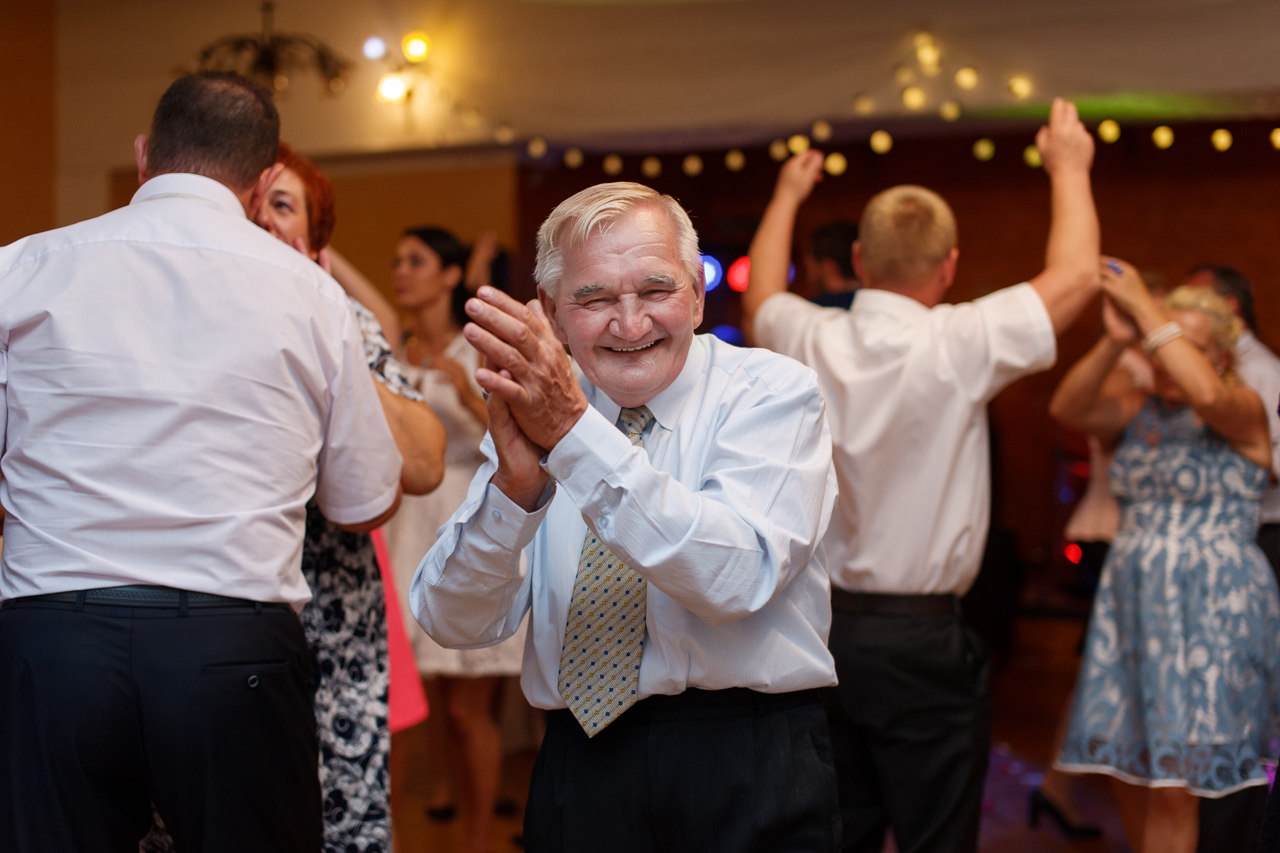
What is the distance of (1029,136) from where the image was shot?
21.1 feet

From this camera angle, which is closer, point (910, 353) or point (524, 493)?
point (524, 493)

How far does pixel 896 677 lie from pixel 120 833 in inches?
59.5

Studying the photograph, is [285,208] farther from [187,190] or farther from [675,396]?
[675,396]

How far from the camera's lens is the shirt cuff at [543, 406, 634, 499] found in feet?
4.06

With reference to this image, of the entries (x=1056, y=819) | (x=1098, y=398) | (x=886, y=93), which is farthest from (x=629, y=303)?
(x=886, y=93)

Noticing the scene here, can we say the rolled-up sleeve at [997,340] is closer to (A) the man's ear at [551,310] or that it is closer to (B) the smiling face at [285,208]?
(A) the man's ear at [551,310]

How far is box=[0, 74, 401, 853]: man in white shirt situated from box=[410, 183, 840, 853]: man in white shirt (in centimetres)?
32

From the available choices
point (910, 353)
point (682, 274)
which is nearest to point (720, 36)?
point (910, 353)

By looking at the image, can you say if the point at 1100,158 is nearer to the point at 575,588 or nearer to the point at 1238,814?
the point at 1238,814

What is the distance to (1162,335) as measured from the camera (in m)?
2.65

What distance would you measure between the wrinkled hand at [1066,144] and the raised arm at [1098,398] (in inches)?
23.5

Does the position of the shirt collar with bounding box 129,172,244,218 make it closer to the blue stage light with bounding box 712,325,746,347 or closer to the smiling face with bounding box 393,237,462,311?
the smiling face with bounding box 393,237,462,311

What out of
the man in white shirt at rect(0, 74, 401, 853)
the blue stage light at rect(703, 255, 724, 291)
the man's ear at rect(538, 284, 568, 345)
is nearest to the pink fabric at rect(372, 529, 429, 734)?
the man in white shirt at rect(0, 74, 401, 853)

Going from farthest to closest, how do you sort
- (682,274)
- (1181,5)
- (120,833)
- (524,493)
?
(1181,5), (120,833), (682,274), (524,493)
